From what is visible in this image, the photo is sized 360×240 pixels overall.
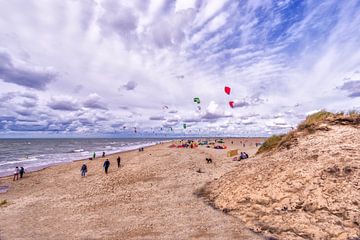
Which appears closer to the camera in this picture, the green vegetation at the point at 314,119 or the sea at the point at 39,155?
the green vegetation at the point at 314,119

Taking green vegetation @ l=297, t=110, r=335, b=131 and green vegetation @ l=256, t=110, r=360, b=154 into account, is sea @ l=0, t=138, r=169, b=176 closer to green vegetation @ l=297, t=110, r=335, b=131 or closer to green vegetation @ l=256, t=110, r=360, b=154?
green vegetation @ l=256, t=110, r=360, b=154

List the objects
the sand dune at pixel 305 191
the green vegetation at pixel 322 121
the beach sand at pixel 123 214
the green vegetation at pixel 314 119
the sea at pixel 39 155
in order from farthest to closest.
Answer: the sea at pixel 39 155 < the green vegetation at pixel 314 119 < the green vegetation at pixel 322 121 < the beach sand at pixel 123 214 < the sand dune at pixel 305 191

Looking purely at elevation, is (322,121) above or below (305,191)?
above

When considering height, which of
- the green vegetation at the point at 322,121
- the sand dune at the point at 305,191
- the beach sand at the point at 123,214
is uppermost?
the green vegetation at the point at 322,121

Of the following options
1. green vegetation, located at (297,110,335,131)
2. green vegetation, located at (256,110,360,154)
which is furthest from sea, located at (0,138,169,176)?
green vegetation, located at (297,110,335,131)

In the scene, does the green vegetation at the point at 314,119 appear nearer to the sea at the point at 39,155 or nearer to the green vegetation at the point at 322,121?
the green vegetation at the point at 322,121

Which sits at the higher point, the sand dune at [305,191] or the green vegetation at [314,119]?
the green vegetation at [314,119]

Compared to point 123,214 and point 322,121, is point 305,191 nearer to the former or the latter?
point 322,121

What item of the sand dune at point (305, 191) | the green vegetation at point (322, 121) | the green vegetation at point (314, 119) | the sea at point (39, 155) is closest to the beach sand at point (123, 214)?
the sand dune at point (305, 191)

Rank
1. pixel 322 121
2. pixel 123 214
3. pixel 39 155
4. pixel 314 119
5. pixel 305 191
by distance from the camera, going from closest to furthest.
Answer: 1. pixel 305 191
2. pixel 123 214
3. pixel 322 121
4. pixel 314 119
5. pixel 39 155

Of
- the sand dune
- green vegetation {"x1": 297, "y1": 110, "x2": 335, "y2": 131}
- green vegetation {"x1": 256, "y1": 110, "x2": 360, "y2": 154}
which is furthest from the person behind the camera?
green vegetation {"x1": 297, "y1": 110, "x2": 335, "y2": 131}

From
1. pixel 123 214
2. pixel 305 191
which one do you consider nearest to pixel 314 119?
pixel 305 191

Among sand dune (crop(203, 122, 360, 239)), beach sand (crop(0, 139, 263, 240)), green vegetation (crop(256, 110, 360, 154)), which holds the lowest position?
beach sand (crop(0, 139, 263, 240))

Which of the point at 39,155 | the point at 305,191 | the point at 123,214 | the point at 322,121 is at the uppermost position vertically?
the point at 322,121
